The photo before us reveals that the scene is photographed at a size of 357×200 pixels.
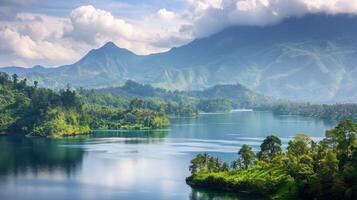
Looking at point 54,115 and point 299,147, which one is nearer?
point 299,147

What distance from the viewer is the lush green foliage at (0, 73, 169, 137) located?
12319 centimetres

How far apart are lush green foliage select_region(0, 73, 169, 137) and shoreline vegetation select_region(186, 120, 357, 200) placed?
213ft

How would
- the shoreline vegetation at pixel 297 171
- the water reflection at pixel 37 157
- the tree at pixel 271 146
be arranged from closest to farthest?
1. the shoreline vegetation at pixel 297 171
2. the tree at pixel 271 146
3. the water reflection at pixel 37 157

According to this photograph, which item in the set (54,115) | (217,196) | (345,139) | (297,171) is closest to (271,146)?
(297,171)

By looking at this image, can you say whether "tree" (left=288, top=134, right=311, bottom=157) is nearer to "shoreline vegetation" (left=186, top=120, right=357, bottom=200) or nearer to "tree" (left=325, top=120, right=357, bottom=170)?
"shoreline vegetation" (left=186, top=120, right=357, bottom=200)

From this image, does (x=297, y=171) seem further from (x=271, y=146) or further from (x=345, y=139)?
(x=271, y=146)

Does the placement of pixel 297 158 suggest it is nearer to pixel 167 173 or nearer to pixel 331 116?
pixel 167 173

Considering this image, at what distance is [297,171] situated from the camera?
51.6 m

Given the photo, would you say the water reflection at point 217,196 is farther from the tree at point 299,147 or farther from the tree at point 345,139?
the tree at point 345,139

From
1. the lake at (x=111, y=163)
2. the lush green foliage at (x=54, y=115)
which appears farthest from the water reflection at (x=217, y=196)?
the lush green foliage at (x=54, y=115)

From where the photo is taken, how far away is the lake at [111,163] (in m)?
56.5

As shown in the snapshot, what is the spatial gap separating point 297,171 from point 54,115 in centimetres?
8338

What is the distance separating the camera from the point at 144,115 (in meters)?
148

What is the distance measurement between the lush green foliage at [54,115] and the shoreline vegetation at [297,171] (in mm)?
65025
